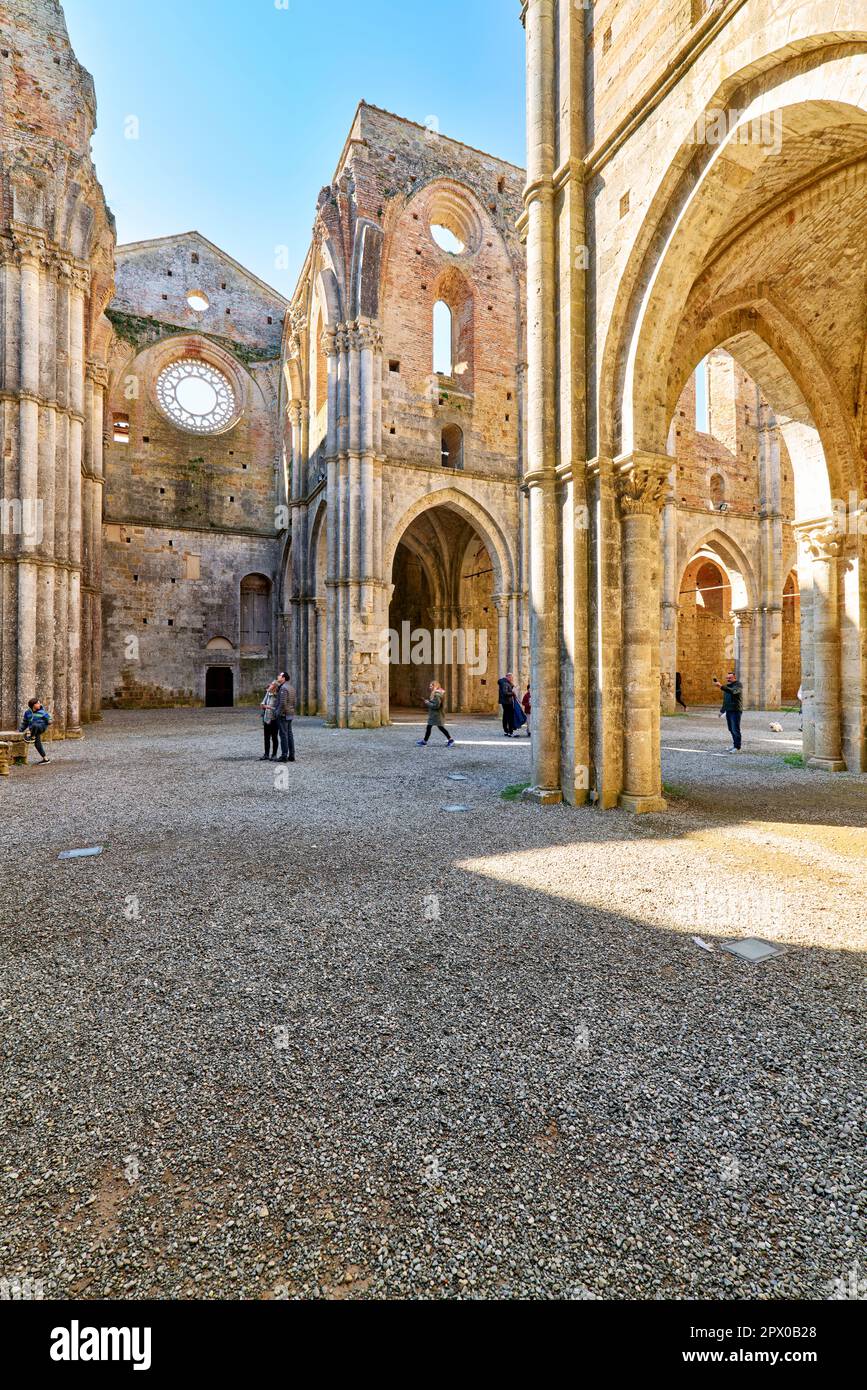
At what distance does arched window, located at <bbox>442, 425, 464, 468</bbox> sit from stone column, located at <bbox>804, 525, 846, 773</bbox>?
41.9ft

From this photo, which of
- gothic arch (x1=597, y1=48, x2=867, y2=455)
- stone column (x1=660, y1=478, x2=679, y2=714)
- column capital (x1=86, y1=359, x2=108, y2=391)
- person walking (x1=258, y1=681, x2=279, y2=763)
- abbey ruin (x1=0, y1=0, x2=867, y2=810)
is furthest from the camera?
stone column (x1=660, y1=478, x2=679, y2=714)

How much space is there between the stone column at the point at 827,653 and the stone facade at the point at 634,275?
10.6 feet

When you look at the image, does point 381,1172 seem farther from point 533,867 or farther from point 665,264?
point 665,264

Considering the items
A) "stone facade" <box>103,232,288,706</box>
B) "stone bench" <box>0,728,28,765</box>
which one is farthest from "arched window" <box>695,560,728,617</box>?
"stone bench" <box>0,728,28,765</box>

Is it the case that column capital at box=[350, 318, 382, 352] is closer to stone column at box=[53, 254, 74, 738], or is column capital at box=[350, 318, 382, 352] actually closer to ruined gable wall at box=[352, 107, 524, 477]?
ruined gable wall at box=[352, 107, 524, 477]

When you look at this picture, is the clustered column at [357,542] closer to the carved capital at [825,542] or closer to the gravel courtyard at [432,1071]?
the carved capital at [825,542]

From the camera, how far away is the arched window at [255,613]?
28.0 meters

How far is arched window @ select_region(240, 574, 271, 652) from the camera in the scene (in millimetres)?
28016

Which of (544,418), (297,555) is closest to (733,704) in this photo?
(544,418)

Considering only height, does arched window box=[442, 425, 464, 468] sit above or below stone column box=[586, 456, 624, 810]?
above

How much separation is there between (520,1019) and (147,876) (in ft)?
10.8

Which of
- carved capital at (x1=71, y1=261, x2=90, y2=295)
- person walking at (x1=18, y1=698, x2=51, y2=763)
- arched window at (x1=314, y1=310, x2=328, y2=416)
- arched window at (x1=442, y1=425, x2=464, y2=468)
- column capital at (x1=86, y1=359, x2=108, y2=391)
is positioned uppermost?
arched window at (x1=314, y1=310, x2=328, y2=416)

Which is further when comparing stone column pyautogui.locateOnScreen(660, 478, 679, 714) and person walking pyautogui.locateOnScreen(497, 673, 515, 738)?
stone column pyautogui.locateOnScreen(660, 478, 679, 714)

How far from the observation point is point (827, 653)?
10.2 m
